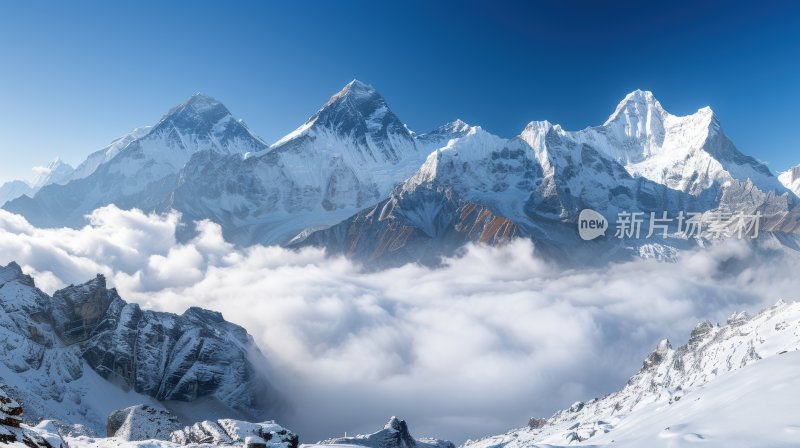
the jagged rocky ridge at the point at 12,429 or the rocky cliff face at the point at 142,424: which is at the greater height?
the rocky cliff face at the point at 142,424

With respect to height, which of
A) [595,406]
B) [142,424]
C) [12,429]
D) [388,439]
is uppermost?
[595,406]

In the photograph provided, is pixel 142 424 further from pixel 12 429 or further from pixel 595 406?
pixel 595 406

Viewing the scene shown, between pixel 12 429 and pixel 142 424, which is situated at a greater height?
pixel 142 424

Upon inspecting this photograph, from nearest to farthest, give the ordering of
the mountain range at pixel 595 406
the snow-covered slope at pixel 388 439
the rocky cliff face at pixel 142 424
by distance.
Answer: the mountain range at pixel 595 406
the rocky cliff face at pixel 142 424
the snow-covered slope at pixel 388 439

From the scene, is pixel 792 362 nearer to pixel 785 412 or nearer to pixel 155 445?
pixel 785 412

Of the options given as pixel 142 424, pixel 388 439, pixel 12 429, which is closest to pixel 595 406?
pixel 388 439

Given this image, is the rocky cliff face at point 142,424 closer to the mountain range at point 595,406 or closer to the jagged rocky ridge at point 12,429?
the mountain range at point 595,406

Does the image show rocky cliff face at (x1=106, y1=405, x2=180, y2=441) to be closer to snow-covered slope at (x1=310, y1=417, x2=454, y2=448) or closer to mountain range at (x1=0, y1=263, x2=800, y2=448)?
mountain range at (x1=0, y1=263, x2=800, y2=448)

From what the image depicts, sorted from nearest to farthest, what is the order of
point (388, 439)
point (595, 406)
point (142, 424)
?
point (142, 424) < point (388, 439) < point (595, 406)

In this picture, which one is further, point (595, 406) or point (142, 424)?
point (595, 406)

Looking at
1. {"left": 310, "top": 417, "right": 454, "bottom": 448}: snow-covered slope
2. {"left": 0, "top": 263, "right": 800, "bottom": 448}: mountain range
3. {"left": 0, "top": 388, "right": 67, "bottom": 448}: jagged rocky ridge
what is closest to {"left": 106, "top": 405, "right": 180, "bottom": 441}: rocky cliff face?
{"left": 0, "top": 263, "right": 800, "bottom": 448}: mountain range

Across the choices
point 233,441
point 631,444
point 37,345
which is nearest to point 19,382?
point 37,345

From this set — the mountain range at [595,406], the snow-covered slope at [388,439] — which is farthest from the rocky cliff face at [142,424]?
the snow-covered slope at [388,439]

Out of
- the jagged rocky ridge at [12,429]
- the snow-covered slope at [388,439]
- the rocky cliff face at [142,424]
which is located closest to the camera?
the jagged rocky ridge at [12,429]
